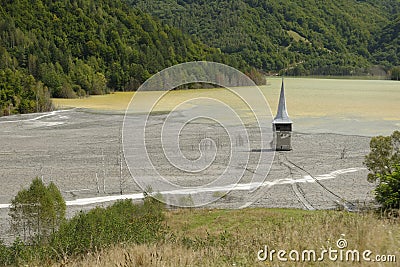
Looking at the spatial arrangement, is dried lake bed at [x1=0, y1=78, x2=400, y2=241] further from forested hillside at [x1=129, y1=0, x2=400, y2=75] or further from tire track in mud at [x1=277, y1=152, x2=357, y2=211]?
forested hillside at [x1=129, y1=0, x2=400, y2=75]

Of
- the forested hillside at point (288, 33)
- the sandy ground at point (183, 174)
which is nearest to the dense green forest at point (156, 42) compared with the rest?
the forested hillside at point (288, 33)

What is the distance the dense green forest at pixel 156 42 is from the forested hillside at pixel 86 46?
189 mm

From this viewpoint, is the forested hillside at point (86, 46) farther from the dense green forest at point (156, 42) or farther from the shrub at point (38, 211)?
the shrub at point (38, 211)

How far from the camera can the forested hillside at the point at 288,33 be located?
156m

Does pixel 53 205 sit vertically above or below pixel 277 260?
below

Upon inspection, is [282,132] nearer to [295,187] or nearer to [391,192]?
[295,187]

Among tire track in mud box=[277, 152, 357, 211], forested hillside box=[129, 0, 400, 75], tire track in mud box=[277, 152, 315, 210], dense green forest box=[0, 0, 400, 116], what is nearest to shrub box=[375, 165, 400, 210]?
tire track in mud box=[277, 152, 357, 211]

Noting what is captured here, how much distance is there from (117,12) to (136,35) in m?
10.1

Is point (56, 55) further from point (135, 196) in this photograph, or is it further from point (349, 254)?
point (349, 254)

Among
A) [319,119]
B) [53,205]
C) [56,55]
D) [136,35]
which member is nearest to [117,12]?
[136,35]

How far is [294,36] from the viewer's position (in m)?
181

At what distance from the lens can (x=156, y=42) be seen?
104750 mm

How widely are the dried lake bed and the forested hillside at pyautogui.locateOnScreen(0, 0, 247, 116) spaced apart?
34.5 metres

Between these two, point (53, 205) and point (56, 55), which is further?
point (56, 55)
